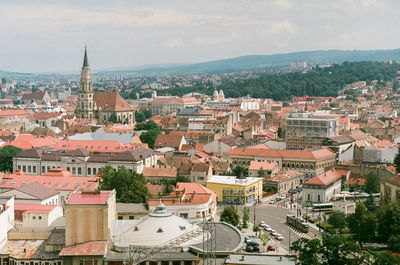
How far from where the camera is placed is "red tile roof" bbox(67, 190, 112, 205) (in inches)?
1201

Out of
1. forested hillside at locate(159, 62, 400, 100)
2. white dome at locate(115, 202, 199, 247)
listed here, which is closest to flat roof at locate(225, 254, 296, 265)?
white dome at locate(115, 202, 199, 247)

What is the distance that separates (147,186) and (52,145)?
22928 millimetres

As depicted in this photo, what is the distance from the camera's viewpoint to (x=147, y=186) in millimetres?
46719

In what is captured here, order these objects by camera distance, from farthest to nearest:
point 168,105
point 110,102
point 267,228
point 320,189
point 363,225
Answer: point 168,105 < point 110,102 < point 320,189 < point 267,228 < point 363,225

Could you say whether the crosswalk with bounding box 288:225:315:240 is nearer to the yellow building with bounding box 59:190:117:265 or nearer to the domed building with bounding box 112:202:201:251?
the domed building with bounding box 112:202:201:251

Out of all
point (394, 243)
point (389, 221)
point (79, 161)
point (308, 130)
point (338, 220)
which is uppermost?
point (308, 130)

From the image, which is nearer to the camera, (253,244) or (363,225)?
(253,244)

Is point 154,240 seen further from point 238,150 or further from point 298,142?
point 298,142

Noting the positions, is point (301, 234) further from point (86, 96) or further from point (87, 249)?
point (86, 96)

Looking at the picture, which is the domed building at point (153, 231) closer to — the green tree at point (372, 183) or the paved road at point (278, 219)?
the paved road at point (278, 219)

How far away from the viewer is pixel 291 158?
6253cm

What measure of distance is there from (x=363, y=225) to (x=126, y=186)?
17.2 m

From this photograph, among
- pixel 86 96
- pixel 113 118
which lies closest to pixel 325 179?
pixel 113 118

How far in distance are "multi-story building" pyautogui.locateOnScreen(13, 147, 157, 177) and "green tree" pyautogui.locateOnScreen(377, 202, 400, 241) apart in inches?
922
